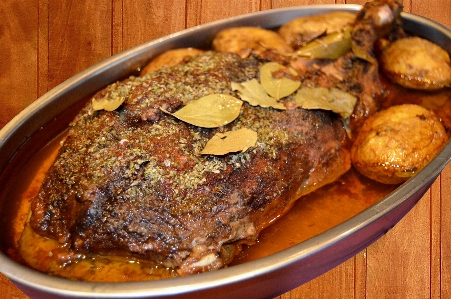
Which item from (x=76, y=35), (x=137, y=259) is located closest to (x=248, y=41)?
(x=76, y=35)

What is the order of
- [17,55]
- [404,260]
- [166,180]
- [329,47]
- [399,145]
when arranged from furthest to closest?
[17,55]
[404,260]
[329,47]
[399,145]
[166,180]

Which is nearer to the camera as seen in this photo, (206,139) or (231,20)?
(206,139)

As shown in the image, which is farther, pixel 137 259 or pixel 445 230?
pixel 445 230

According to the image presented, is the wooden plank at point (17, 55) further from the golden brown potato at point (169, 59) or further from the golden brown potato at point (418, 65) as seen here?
the golden brown potato at point (418, 65)

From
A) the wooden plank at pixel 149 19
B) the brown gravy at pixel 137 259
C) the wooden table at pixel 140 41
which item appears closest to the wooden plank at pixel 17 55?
the wooden table at pixel 140 41

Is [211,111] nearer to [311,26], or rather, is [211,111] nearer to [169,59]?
[169,59]

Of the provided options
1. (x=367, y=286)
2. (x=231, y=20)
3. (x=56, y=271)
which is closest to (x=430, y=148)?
(x=367, y=286)

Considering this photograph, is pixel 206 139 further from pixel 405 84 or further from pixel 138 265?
pixel 405 84
